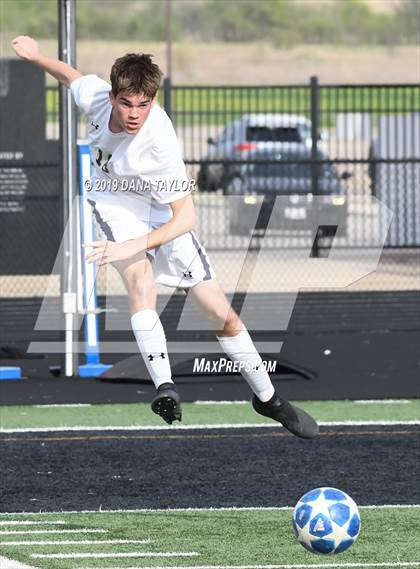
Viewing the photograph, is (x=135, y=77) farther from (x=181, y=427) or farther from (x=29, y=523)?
(x=181, y=427)

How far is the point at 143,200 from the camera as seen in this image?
8406mm

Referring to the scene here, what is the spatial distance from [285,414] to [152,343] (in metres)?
1.00

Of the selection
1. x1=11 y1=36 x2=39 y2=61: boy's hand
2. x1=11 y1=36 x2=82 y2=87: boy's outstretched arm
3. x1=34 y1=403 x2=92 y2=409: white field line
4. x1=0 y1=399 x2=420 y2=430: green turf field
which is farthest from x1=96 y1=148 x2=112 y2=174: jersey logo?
x1=34 y1=403 x2=92 y2=409: white field line

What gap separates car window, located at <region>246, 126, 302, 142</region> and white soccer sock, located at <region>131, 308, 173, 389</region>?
14.0 m

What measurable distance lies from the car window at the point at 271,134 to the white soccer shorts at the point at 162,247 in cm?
1381

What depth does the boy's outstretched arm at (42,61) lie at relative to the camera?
837 centimetres

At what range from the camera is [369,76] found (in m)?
61.9

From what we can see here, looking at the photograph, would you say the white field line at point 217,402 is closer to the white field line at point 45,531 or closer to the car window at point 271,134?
the white field line at point 45,531

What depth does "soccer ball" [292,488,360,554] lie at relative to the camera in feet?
23.8

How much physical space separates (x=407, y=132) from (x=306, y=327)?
7.04 metres

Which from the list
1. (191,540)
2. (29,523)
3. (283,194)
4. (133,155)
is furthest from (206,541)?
(283,194)

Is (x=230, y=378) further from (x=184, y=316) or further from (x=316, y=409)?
(x=184, y=316)

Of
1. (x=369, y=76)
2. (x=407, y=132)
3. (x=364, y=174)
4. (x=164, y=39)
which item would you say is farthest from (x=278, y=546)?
(x=164, y=39)

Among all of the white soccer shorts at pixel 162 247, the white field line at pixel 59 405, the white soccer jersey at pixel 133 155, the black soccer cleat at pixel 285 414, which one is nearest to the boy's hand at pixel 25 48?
the white soccer jersey at pixel 133 155
